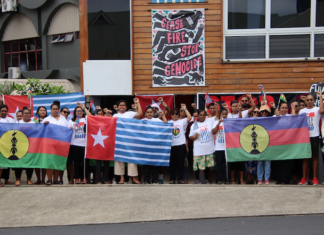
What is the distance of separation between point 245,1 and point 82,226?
830 cm

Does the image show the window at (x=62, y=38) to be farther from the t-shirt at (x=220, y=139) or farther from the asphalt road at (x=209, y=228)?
the asphalt road at (x=209, y=228)

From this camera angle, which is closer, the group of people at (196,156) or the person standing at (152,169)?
the group of people at (196,156)

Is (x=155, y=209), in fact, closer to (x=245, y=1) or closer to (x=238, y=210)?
(x=238, y=210)

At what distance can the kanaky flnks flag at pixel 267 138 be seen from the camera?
7.80m

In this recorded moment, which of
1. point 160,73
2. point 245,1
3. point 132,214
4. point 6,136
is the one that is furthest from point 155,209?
point 245,1

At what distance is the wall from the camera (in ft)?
34.7

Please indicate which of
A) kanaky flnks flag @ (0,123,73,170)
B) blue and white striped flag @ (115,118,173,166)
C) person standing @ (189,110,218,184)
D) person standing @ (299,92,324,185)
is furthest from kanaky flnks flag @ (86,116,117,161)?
person standing @ (299,92,324,185)

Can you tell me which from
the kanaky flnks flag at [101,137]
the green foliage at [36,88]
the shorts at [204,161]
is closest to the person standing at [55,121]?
the kanaky flnks flag at [101,137]

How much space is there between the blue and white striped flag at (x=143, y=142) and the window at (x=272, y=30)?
3.87m

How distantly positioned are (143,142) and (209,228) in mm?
3468

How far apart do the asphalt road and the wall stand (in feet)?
18.9

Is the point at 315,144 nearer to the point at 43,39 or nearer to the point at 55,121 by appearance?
the point at 55,121

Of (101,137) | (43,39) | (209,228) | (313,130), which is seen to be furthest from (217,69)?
(43,39)

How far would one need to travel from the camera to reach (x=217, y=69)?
35.1 feet
